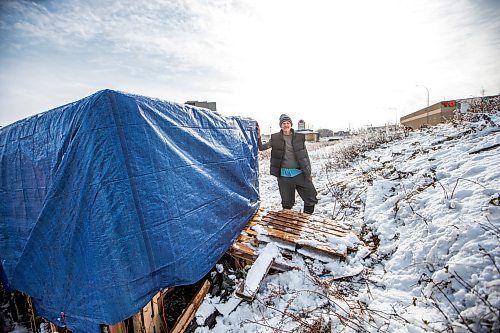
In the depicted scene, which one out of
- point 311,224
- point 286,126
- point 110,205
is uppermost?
point 286,126

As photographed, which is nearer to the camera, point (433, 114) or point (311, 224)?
point (311, 224)

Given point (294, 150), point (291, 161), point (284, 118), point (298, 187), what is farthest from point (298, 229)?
point (284, 118)

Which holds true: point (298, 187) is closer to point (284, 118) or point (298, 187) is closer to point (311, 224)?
point (311, 224)

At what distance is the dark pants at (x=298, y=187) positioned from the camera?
13.3 ft

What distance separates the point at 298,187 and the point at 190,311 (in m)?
2.66

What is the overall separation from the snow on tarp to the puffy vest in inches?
65.6

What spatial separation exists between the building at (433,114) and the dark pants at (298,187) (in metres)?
8.41

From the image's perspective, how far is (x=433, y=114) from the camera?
13320 millimetres

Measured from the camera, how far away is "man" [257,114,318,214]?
13.0 feet

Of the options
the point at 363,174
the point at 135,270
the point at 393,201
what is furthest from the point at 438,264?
the point at 363,174

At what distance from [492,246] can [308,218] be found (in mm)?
2155

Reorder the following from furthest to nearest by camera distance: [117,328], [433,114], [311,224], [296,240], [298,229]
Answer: [433,114] → [311,224] → [298,229] → [296,240] → [117,328]

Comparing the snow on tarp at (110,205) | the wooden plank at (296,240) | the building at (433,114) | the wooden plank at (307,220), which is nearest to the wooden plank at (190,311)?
the snow on tarp at (110,205)

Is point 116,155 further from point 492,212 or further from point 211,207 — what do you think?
point 492,212
